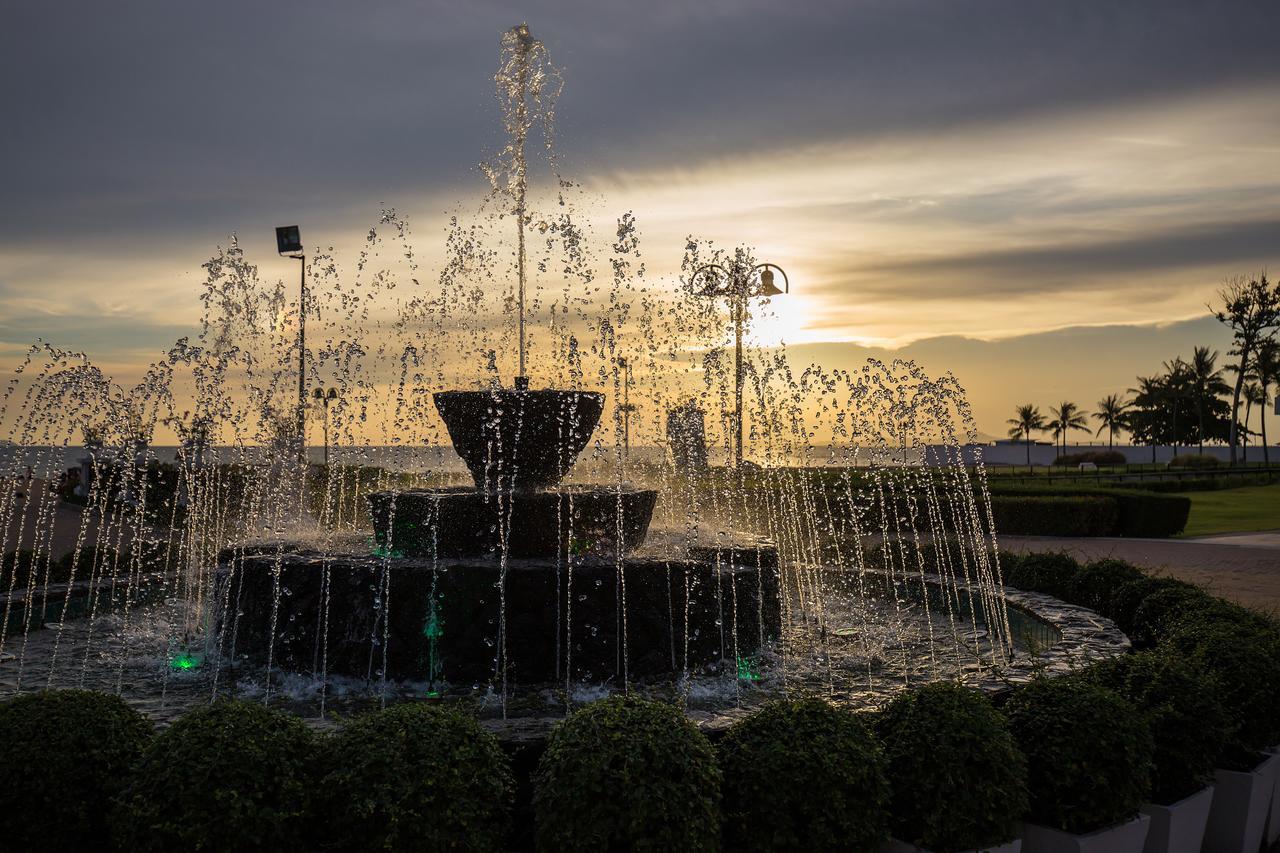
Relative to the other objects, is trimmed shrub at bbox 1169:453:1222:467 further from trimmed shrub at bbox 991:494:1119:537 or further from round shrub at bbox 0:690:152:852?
round shrub at bbox 0:690:152:852

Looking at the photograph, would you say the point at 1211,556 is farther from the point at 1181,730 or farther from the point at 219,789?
the point at 219,789

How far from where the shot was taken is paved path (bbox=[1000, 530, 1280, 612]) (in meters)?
13.5

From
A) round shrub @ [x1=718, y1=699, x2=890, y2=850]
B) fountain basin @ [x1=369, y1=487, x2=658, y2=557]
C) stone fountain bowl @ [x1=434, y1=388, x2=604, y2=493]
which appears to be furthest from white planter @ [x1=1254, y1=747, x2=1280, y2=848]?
stone fountain bowl @ [x1=434, y1=388, x2=604, y2=493]

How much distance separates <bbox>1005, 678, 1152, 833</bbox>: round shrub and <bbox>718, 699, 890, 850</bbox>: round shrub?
109 centimetres

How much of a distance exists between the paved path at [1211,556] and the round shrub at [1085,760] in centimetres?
773

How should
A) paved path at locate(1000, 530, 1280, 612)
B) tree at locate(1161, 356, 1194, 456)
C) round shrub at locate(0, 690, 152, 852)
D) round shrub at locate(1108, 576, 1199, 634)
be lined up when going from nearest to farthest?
round shrub at locate(0, 690, 152, 852) → round shrub at locate(1108, 576, 1199, 634) → paved path at locate(1000, 530, 1280, 612) → tree at locate(1161, 356, 1194, 456)

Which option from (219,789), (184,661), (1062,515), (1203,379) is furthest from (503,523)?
(1203,379)

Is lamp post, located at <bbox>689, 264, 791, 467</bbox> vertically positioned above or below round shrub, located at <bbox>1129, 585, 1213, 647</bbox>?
above

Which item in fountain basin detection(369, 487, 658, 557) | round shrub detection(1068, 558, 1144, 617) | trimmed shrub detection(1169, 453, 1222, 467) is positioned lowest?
round shrub detection(1068, 558, 1144, 617)

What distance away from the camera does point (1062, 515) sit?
72.0ft

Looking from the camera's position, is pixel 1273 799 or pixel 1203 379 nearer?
pixel 1273 799

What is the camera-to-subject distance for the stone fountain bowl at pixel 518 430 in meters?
8.88

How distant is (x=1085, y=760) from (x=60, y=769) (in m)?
5.10

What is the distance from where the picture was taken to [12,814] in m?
4.05
